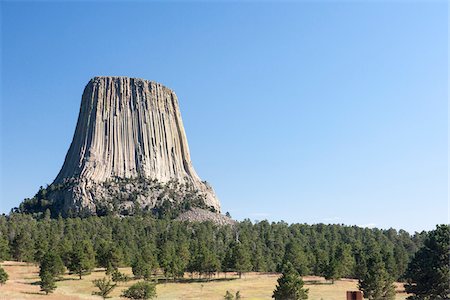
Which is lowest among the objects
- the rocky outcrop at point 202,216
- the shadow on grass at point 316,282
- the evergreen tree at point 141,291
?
the shadow on grass at point 316,282

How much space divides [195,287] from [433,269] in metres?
45.5

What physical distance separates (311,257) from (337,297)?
31419 millimetres

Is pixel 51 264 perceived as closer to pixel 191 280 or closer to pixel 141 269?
pixel 141 269

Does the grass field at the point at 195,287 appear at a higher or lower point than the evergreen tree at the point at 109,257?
lower

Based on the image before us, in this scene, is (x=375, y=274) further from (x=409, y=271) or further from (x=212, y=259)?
(x=212, y=259)

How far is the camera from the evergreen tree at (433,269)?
43.9 metres

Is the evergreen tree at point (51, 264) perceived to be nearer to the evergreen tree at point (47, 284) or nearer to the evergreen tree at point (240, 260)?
the evergreen tree at point (47, 284)

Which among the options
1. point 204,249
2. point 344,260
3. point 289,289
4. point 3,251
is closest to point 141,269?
point 204,249

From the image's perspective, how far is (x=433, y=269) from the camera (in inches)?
1747

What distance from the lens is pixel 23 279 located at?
79625 millimetres

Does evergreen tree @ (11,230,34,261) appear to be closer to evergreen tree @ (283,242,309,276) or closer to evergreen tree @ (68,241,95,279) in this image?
evergreen tree @ (68,241,95,279)

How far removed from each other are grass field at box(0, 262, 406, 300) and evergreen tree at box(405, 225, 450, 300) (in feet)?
68.3

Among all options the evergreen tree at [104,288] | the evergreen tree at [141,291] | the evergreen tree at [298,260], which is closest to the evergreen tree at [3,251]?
the evergreen tree at [104,288]

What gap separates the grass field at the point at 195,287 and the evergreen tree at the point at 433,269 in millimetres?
20823
